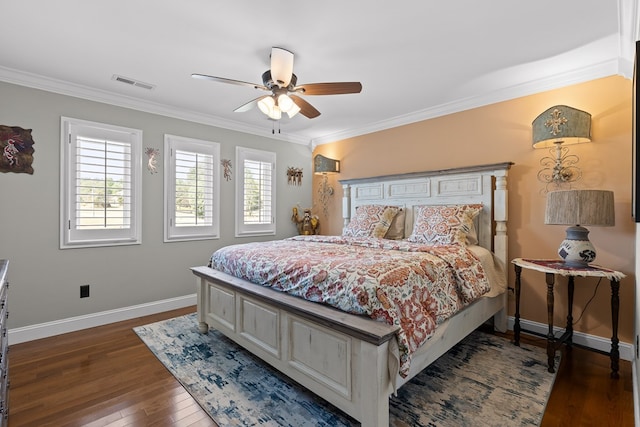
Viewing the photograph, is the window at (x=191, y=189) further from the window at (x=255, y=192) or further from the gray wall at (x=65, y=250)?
the window at (x=255, y=192)

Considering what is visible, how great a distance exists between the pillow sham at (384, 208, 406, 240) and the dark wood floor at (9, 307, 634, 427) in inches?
66.0

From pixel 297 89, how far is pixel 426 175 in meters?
1.98

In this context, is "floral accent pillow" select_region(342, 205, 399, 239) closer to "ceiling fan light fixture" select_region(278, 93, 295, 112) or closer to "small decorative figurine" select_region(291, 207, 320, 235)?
"small decorative figurine" select_region(291, 207, 320, 235)

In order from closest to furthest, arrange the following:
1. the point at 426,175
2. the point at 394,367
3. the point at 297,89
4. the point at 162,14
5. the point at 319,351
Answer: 1. the point at 394,367
2. the point at 319,351
3. the point at 162,14
4. the point at 297,89
5. the point at 426,175

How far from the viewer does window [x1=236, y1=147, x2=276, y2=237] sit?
432 cm

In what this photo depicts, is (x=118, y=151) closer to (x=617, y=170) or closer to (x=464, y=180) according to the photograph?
(x=464, y=180)

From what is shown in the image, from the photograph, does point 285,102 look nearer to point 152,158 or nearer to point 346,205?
point 152,158

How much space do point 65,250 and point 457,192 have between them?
405cm

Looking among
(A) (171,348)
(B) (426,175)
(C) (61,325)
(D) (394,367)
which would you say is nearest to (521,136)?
(B) (426,175)

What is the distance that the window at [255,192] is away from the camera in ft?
14.2

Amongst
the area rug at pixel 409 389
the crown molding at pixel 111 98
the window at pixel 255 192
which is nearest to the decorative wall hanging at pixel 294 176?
the window at pixel 255 192

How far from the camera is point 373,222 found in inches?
143

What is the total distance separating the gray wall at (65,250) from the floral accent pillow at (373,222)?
1859mm

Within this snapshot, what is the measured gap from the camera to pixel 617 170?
253 cm
